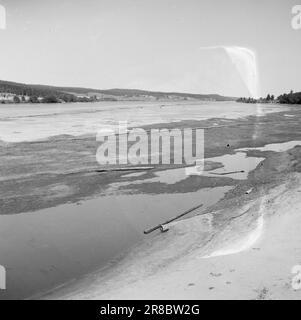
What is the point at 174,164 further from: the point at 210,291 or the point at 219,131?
the point at 219,131

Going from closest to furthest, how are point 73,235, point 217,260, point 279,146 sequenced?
point 217,260
point 73,235
point 279,146

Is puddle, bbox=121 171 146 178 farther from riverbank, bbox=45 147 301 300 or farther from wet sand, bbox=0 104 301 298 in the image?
riverbank, bbox=45 147 301 300

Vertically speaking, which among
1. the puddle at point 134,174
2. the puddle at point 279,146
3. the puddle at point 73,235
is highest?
the puddle at point 279,146

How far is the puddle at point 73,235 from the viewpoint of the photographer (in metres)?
11.1

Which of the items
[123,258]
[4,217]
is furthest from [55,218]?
[123,258]

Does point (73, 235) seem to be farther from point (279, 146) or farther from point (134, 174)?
point (279, 146)

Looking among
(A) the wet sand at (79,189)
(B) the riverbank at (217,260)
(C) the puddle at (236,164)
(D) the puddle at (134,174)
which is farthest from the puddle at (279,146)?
(B) the riverbank at (217,260)

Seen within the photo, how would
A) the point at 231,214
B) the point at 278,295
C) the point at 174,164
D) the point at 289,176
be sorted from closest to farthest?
1. the point at 278,295
2. the point at 231,214
3. the point at 289,176
4. the point at 174,164

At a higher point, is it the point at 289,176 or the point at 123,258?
the point at 289,176

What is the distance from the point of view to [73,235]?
13758 millimetres

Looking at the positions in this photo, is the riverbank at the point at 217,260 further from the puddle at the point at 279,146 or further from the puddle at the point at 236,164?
the puddle at the point at 279,146

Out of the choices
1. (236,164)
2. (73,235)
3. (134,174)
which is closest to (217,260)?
(73,235)

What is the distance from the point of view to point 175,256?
458 inches
